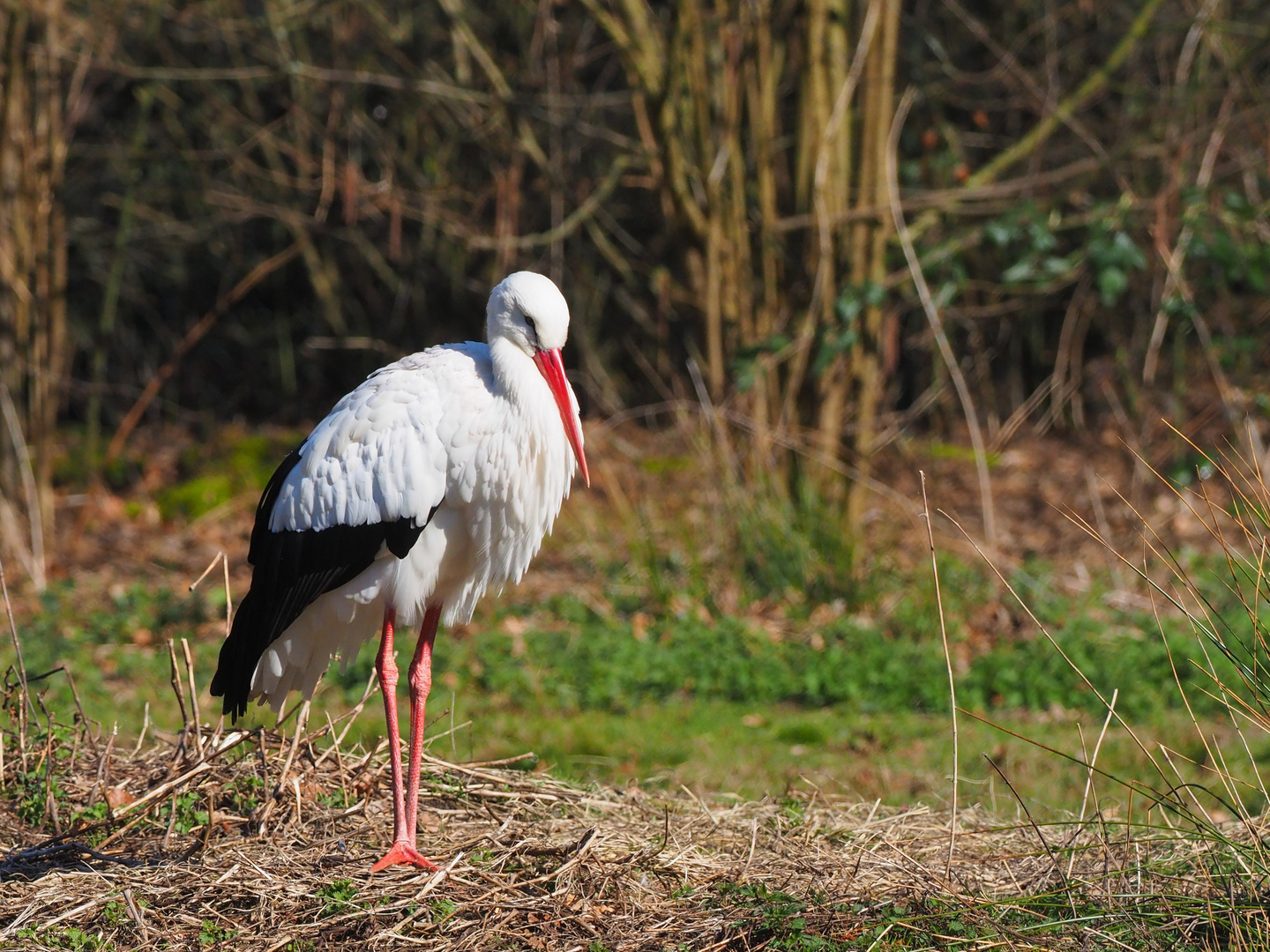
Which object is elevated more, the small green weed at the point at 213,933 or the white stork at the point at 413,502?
the white stork at the point at 413,502

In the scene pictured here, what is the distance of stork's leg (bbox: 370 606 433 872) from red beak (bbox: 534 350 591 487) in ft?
2.44

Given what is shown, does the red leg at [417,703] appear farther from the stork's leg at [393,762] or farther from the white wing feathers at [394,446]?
the white wing feathers at [394,446]

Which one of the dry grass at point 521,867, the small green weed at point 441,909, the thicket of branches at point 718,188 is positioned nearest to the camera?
the dry grass at point 521,867

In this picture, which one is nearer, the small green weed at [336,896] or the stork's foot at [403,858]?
the small green weed at [336,896]

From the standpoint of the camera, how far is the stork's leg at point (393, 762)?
3682 mm

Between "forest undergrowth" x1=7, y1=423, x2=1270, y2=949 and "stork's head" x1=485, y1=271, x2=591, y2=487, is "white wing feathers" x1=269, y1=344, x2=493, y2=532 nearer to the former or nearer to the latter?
"stork's head" x1=485, y1=271, x2=591, y2=487

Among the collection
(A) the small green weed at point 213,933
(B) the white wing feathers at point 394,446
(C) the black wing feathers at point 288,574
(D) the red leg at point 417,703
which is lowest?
(A) the small green weed at point 213,933

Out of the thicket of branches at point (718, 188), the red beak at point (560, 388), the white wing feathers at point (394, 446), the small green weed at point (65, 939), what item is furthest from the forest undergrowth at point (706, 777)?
the red beak at point (560, 388)

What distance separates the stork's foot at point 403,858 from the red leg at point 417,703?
2.0 inches

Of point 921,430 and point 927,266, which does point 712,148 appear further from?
point 921,430

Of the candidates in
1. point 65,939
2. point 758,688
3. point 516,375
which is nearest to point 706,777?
point 758,688

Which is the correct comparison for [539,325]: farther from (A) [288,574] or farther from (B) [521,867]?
(B) [521,867]

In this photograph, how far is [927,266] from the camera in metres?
8.15

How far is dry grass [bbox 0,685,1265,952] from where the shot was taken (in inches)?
126
